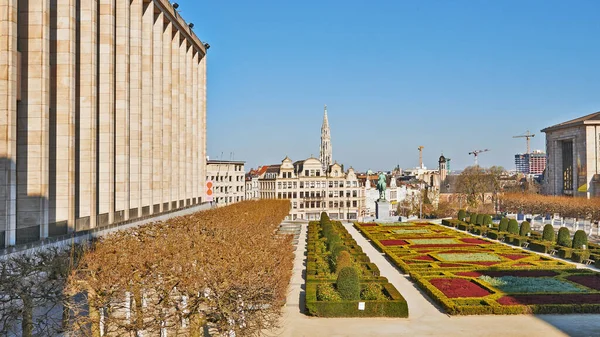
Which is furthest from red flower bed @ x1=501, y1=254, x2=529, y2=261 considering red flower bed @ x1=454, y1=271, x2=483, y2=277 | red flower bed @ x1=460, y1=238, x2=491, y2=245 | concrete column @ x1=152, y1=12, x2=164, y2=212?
concrete column @ x1=152, y1=12, x2=164, y2=212

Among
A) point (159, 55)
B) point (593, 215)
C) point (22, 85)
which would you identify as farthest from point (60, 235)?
point (593, 215)

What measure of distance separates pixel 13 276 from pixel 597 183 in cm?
9560

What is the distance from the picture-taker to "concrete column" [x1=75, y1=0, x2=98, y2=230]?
98.8 feet

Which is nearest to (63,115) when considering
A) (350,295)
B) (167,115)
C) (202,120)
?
(350,295)

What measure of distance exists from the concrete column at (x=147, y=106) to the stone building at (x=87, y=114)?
68 millimetres

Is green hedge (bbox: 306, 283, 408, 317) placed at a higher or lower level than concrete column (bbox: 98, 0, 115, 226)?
lower

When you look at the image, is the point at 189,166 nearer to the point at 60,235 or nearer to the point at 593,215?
the point at 60,235

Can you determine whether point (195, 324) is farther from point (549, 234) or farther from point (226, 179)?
point (226, 179)

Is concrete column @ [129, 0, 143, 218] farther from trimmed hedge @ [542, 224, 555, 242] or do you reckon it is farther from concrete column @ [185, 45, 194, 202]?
trimmed hedge @ [542, 224, 555, 242]

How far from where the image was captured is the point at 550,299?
26078 millimetres

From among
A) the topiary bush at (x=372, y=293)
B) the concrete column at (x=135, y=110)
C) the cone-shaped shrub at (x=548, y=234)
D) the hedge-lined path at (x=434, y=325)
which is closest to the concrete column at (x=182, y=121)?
the concrete column at (x=135, y=110)

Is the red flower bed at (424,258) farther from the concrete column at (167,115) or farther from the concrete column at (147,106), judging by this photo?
the concrete column at (167,115)

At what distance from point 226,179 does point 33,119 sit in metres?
87.4

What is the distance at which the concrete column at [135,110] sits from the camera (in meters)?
38.0
